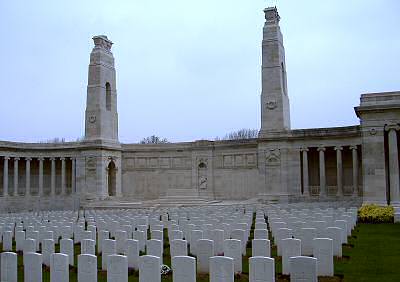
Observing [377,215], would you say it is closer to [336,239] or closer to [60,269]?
[336,239]

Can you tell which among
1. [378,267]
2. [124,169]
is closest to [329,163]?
[124,169]

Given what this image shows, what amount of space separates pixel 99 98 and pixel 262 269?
35.7 meters

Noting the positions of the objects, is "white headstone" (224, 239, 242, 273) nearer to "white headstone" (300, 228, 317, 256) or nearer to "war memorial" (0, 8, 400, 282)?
"white headstone" (300, 228, 317, 256)

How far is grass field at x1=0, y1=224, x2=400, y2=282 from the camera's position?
1058 centimetres

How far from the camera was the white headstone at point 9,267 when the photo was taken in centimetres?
992

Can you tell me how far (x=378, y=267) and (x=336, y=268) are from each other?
100 cm

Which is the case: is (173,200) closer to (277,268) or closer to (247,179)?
(247,179)

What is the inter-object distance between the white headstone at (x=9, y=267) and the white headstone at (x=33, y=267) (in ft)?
0.76

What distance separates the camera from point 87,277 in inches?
365

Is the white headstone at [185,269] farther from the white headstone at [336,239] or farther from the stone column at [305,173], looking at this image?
the stone column at [305,173]

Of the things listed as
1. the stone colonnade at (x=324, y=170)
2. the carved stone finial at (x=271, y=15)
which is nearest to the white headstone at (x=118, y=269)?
the stone colonnade at (x=324, y=170)

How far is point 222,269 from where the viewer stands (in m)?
8.33

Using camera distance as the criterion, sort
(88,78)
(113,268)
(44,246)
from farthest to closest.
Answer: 1. (88,78)
2. (44,246)
3. (113,268)

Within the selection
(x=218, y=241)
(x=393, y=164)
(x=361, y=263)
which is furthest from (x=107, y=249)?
(x=393, y=164)
